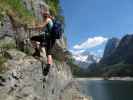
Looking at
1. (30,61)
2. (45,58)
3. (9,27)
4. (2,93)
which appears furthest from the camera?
(9,27)

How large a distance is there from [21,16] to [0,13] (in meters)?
2.14

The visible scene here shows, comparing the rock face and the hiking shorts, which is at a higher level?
the hiking shorts

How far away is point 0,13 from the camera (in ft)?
52.5

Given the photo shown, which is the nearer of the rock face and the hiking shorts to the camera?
the rock face

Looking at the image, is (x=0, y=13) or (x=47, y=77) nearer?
(x=47, y=77)

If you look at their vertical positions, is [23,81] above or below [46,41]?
below

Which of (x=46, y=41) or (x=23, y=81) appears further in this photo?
(x=46, y=41)

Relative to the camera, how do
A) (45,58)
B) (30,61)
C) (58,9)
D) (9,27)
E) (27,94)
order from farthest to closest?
1. (58,9)
2. (9,27)
3. (45,58)
4. (30,61)
5. (27,94)

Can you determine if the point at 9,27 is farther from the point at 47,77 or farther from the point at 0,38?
the point at 47,77

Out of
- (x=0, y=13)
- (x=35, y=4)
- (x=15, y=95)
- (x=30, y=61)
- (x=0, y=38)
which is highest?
(x=35, y=4)

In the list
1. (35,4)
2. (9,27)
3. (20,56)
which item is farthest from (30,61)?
(35,4)

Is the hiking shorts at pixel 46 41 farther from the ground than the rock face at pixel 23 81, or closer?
farther from the ground

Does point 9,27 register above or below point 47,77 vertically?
above

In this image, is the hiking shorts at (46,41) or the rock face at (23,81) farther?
the hiking shorts at (46,41)
